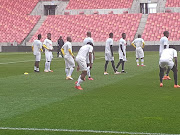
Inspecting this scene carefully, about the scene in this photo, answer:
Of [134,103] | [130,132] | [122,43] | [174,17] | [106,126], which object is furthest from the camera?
[174,17]

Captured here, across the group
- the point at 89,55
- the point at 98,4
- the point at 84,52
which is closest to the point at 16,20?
the point at 98,4

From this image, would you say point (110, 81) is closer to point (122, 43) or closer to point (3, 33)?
point (122, 43)

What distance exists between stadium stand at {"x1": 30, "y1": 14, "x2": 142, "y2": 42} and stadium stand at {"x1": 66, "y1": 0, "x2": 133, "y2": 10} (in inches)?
81.5

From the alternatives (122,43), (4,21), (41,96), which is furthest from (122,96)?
(4,21)

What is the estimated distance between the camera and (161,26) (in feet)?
198

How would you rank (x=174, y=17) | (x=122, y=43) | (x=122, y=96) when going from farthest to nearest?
(x=174, y=17) < (x=122, y=43) < (x=122, y=96)

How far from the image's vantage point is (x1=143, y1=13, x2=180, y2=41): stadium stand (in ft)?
192

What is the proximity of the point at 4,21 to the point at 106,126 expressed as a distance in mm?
58708

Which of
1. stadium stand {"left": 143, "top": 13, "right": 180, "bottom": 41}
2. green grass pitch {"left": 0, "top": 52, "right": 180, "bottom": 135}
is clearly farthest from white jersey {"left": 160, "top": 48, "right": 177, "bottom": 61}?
stadium stand {"left": 143, "top": 13, "right": 180, "bottom": 41}

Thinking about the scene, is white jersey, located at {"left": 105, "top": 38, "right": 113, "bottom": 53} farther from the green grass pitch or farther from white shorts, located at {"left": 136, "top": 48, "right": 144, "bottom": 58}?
white shorts, located at {"left": 136, "top": 48, "right": 144, "bottom": 58}

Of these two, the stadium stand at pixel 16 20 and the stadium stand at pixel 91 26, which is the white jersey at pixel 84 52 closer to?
the stadium stand at pixel 91 26

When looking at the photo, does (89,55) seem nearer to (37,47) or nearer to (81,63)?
(81,63)

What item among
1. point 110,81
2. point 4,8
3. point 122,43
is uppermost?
point 4,8

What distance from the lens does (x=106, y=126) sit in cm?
909
